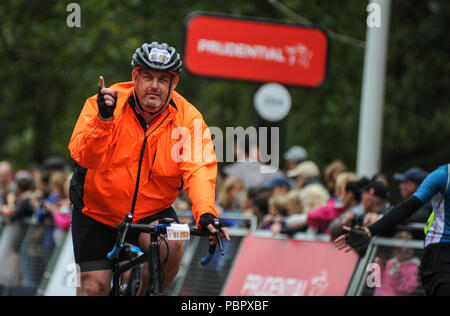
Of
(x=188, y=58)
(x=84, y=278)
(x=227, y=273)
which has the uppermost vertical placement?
(x=188, y=58)

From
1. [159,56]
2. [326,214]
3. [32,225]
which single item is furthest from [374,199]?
[32,225]

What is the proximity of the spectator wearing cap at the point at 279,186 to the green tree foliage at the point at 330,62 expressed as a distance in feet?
12.6

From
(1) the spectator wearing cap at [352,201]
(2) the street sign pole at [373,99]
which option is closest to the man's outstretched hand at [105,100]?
(1) the spectator wearing cap at [352,201]

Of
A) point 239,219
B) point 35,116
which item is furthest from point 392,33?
point 35,116

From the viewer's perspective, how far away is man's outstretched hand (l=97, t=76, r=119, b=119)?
5094 mm

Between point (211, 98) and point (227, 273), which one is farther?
point (211, 98)

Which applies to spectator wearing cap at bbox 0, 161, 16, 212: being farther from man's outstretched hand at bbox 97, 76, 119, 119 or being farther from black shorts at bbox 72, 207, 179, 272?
man's outstretched hand at bbox 97, 76, 119, 119

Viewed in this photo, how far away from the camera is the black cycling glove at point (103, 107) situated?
511 centimetres

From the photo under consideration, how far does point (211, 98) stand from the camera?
20750 mm

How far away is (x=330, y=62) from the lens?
1772 cm

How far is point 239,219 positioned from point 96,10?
28.0ft

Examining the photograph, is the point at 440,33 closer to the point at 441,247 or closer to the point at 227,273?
the point at 227,273

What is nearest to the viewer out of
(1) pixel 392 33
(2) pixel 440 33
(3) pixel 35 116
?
(2) pixel 440 33

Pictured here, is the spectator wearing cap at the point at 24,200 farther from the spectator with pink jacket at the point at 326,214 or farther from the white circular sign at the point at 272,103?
the spectator with pink jacket at the point at 326,214
